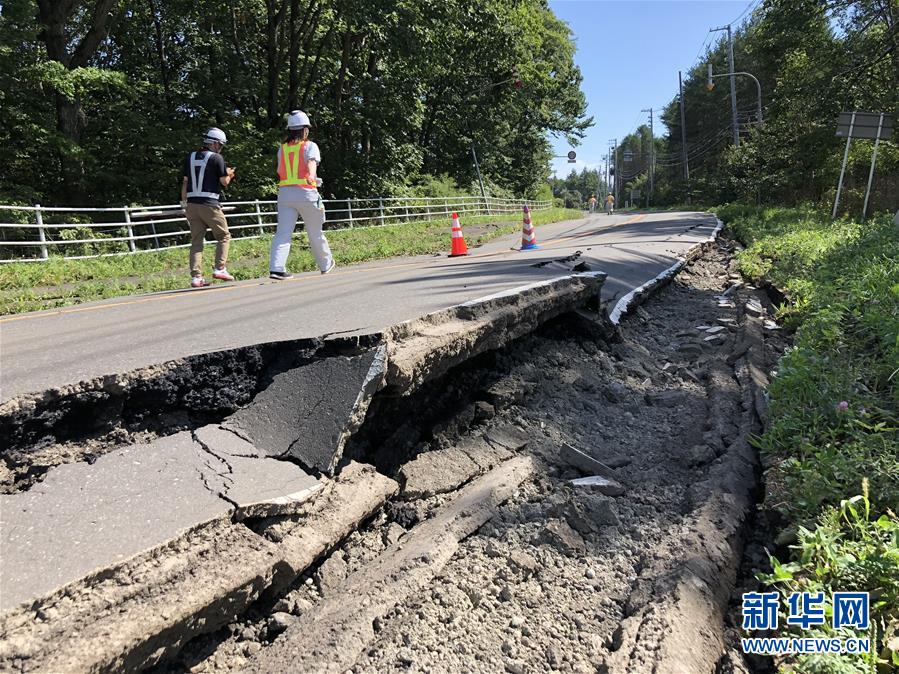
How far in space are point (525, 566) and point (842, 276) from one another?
4.99 meters

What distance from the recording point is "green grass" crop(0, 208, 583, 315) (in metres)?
7.80

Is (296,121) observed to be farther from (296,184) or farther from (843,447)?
(843,447)

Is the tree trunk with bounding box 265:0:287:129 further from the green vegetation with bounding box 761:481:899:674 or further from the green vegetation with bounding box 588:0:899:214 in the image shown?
the green vegetation with bounding box 761:481:899:674

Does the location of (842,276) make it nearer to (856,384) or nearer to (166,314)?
(856,384)

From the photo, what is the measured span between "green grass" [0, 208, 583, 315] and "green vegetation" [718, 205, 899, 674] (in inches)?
308

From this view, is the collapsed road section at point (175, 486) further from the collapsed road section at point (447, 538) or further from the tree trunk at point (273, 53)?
Result: the tree trunk at point (273, 53)

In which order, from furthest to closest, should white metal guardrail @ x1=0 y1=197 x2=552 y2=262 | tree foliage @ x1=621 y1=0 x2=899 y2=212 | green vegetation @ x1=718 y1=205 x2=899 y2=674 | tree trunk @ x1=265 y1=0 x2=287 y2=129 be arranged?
1. tree trunk @ x1=265 y1=0 x2=287 y2=129
2. tree foliage @ x1=621 y1=0 x2=899 y2=212
3. white metal guardrail @ x1=0 y1=197 x2=552 y2=262
4. green vegetation @ x1=718 y1=205 x2=899 y2=674

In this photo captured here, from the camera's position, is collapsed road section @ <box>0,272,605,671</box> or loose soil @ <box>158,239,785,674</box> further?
loose soil @ <box>158,239,785,674</box>

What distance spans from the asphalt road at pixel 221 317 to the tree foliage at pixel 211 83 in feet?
36.8

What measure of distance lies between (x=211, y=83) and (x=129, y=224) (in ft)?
32.3

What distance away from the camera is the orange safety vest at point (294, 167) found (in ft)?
21.1

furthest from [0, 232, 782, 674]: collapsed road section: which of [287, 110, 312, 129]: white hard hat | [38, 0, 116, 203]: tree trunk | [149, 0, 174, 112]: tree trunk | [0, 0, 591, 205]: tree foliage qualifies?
[149, 0, 174, 112]: tree trunk

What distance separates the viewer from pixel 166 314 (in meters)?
4.76

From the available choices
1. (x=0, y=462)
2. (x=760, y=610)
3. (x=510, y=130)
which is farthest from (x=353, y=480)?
(x=510, y=130)
